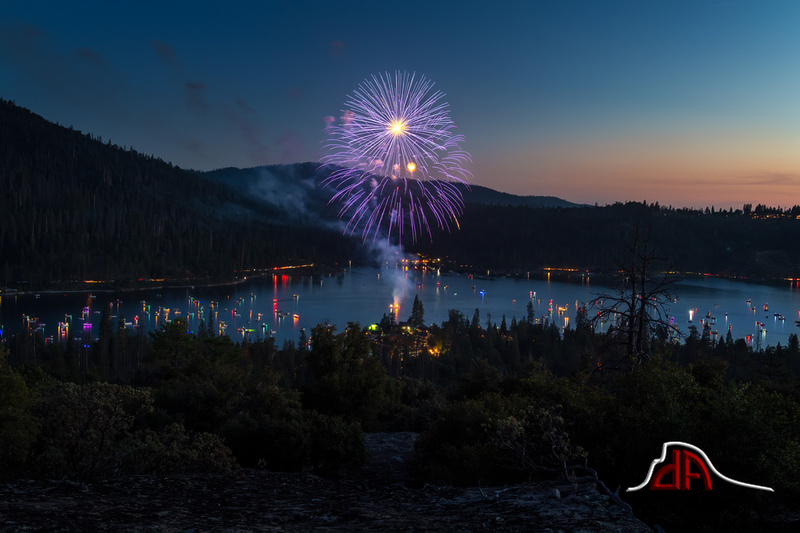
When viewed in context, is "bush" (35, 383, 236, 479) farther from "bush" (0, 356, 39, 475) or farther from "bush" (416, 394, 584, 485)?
"bush" (416, 394, 584, 485)

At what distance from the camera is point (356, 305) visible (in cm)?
12938

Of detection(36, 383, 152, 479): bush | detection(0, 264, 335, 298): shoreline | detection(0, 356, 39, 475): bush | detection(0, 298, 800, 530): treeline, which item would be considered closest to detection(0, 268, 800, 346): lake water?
detection(0, 264, 335, 298): shoreline

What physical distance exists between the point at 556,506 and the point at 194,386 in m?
14.1

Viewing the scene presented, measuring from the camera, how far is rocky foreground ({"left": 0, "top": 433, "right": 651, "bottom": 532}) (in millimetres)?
5707

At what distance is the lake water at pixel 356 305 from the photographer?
105812 mm

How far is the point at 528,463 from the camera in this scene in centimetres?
856

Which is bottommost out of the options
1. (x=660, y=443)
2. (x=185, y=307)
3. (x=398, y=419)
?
(x=185, y=307)

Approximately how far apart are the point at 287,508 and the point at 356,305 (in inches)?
4834

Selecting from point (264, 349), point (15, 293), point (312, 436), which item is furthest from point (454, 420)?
point (15, 293)

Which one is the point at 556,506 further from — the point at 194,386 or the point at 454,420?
the point at 194,386

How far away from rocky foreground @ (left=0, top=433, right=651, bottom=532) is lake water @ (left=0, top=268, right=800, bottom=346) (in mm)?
86433
